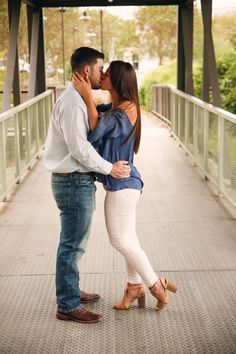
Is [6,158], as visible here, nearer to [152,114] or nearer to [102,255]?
[102,255]

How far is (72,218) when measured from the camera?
3725 millimetres

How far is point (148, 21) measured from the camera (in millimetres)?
39281

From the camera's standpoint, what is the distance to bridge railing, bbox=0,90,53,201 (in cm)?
711

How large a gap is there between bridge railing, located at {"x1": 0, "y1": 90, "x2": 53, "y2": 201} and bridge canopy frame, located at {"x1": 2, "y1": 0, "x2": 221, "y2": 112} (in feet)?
1.35

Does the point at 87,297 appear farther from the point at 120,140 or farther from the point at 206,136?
the point at 206,136

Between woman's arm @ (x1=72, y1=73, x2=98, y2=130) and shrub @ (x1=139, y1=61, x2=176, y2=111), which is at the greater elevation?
woman's arm @ (x1=72, y1=73, x2=98, y2=130)

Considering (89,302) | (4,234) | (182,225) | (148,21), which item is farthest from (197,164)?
(148,21)

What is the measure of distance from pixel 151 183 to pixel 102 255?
3167 millimetres

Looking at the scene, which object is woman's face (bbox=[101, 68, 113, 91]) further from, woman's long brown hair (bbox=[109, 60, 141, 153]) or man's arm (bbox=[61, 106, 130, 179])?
man's arm (bbox=[61, 106, 130, 179])

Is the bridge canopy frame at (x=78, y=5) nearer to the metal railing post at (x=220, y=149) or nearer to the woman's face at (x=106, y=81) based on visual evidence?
the metal railing post at (x=220, y=149)

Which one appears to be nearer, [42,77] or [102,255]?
[102,255]

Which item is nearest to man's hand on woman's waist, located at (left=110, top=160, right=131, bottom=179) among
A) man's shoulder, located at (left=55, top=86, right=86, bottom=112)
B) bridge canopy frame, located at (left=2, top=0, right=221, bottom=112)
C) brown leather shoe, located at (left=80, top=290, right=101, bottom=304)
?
man's shoulder, located at (left=55, top=86, right=86, bottom=112)

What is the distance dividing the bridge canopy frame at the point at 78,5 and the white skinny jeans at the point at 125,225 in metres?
5.03

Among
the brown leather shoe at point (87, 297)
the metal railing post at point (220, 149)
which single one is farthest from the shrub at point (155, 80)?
the brown leather shoe at point (87, 297)
